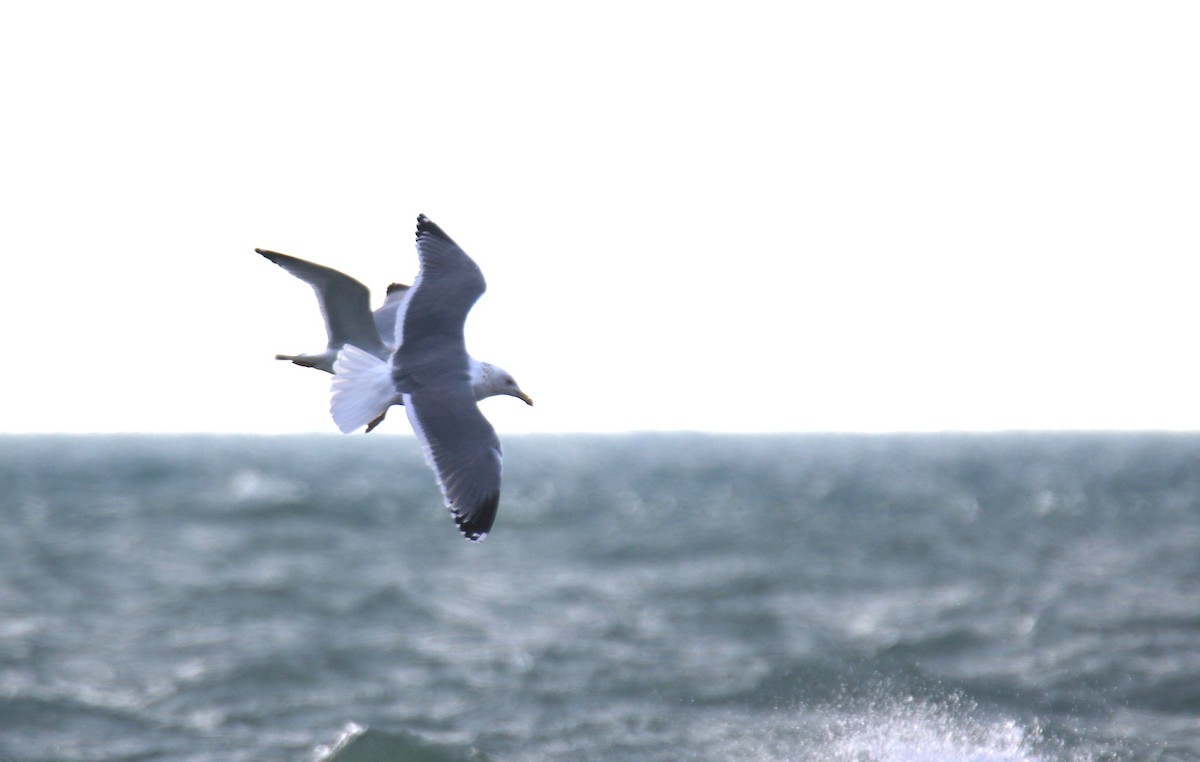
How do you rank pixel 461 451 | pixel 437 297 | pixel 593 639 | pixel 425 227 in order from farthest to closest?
pixel 593 639 < pixel 437 297 < pixel 425 227 < pixel 461 451

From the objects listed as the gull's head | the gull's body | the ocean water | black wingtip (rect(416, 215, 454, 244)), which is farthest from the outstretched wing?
the ocean water

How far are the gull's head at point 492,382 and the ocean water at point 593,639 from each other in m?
6.56

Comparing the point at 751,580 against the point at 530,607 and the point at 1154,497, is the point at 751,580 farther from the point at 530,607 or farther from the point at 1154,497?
the point at 1154,497

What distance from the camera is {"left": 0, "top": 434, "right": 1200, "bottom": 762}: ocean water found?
12250 mm

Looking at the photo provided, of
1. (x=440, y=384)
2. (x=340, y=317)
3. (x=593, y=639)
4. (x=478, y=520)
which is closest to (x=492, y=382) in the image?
(x=440, y=384)

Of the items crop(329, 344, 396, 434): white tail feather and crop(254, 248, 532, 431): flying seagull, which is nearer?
crop(329, 344, 396, 434): white tail feather

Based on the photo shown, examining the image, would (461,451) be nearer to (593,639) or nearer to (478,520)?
(478,520)

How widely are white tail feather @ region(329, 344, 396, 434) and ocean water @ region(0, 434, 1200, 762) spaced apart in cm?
720

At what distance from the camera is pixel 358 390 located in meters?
5.02

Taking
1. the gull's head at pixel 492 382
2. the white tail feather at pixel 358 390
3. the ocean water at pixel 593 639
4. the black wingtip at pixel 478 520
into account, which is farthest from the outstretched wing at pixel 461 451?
the ocean water at pixel 593 639

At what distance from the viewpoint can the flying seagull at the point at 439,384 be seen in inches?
192

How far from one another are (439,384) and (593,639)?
11580mm

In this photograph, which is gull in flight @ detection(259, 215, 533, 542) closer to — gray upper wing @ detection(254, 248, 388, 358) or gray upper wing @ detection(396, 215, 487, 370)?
gray upper wing @ detection(396, 215, 487, 370)

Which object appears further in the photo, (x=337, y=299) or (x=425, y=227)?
(x=337, y=299)
